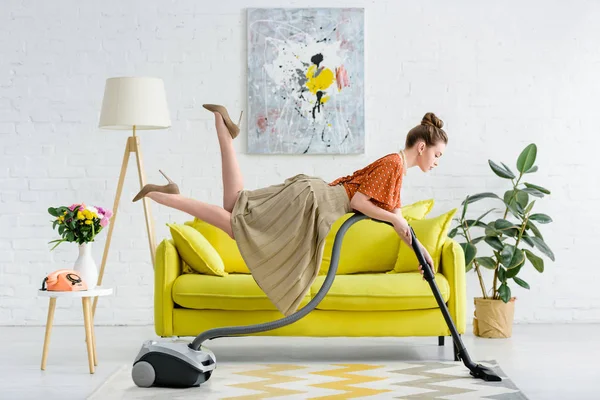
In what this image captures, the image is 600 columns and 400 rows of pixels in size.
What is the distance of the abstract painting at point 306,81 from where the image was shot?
5695mm

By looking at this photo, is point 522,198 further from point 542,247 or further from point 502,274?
point 502,274

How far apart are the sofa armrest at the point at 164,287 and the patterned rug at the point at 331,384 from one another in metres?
0.34

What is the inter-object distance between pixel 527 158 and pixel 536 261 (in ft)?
2.25

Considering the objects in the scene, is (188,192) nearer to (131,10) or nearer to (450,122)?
(131,10)

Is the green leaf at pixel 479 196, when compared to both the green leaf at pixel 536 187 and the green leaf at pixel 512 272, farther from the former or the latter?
the green leaf at pixel 512 272

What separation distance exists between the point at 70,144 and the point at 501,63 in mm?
3136

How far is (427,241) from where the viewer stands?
15.2ft

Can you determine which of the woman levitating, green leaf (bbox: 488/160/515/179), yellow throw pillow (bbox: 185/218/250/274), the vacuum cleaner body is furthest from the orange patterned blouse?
green leaf (bbox: 488/160/515/179)

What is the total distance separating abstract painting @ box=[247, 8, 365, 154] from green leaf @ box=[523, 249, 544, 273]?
4.45 feet

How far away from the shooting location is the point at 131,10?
5.75m

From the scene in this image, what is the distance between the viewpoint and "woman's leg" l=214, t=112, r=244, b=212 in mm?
3762

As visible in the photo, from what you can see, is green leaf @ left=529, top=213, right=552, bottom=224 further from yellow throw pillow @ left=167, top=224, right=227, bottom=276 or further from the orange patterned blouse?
yellow throw pillow @ left=167, top=224, right=227, bottom=276

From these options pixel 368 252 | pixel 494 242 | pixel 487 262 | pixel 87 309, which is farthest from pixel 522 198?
pixel 87 309

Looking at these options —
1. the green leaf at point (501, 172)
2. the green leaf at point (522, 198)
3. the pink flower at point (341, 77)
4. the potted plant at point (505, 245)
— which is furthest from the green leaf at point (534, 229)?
the pink flower at point (341, 77)
